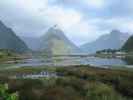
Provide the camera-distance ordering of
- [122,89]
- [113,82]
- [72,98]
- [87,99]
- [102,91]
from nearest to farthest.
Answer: [72,98] < [87,99] < [102,91] < [122,89] < [113,82]

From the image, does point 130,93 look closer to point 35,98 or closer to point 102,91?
point 102,91

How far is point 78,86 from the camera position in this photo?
21.2 metres

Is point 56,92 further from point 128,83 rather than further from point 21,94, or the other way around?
point 128,83

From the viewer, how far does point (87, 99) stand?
15.9 m

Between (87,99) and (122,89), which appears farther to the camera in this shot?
(122,89)

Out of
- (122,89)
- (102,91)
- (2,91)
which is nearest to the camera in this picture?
(2,91)

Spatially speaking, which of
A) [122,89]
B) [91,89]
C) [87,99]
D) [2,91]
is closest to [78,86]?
[91,89]

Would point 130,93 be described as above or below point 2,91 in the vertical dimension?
below

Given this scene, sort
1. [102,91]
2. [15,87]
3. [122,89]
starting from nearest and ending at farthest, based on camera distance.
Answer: [102,91] → [15,87] → [122,89]

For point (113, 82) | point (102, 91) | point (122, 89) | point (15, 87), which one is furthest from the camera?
point (113, 82)

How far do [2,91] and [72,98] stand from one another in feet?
11.1

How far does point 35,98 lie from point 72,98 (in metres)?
1.94

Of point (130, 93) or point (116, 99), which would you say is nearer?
point (116, 99)

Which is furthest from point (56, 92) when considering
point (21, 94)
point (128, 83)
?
point (128, 83)
